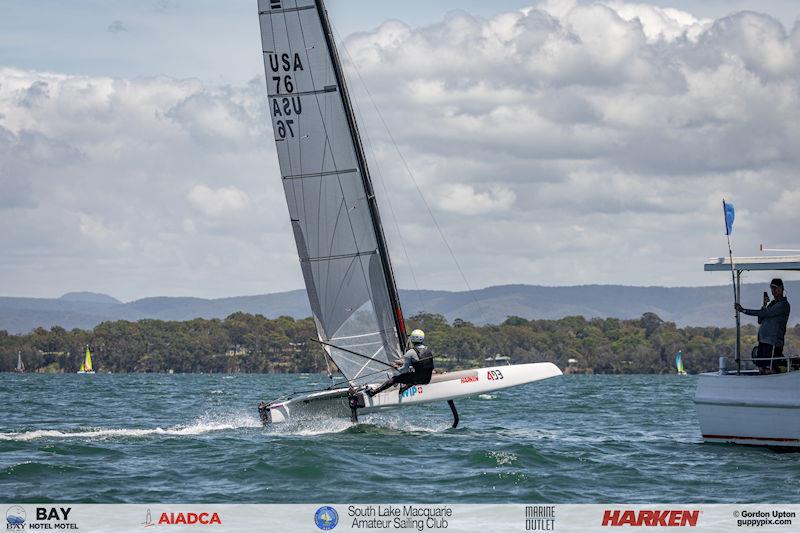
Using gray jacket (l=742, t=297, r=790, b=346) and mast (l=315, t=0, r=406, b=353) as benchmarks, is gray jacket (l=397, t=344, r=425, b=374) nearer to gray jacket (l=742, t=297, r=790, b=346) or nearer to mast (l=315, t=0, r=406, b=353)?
mast (l=315, t=0, r=406, b=353)

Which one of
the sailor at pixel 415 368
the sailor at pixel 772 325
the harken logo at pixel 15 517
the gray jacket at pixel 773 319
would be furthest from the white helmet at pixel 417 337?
the harken logo at pixel 15 517

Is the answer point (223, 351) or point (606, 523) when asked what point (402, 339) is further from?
point (223, 351)

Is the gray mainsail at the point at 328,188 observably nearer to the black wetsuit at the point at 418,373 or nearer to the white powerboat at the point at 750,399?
the black wetsuit at the point at 418,373

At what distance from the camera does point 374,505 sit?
50.8 feet

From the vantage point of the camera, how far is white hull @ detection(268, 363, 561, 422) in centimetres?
2386

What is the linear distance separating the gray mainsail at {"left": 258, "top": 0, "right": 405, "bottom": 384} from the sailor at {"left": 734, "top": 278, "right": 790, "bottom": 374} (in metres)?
7.21

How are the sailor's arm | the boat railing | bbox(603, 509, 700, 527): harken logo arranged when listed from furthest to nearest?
the sailor's arm → the boat railing → bbox(603, 509, 700, 527): harken logo

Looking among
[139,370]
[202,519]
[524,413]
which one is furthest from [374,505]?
[139,370]

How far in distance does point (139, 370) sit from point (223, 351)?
12.0 m

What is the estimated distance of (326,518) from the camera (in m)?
14.5

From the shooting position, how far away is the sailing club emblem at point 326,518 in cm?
1421

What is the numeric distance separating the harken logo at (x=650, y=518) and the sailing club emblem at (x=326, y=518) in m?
3.15

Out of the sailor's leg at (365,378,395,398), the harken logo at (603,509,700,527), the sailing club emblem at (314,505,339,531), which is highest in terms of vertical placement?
the sailor's leg at (365,378,395,398)

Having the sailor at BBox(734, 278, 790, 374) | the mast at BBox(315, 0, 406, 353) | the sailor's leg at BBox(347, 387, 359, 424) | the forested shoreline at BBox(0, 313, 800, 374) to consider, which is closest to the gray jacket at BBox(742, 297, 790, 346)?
the sailor at BBox(734, 278, 790, 374)
